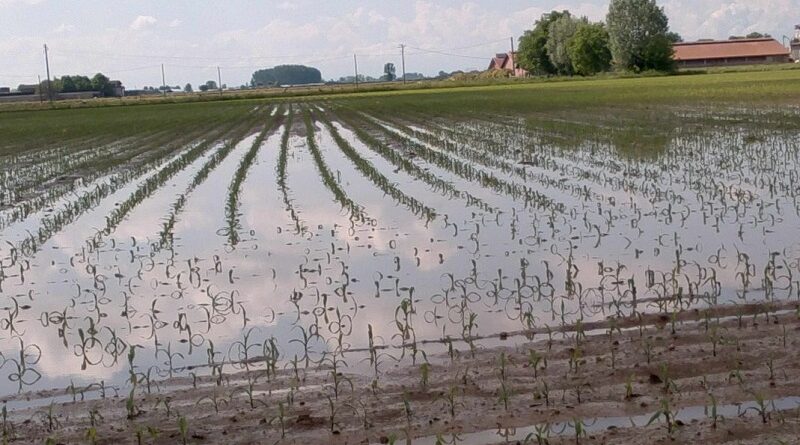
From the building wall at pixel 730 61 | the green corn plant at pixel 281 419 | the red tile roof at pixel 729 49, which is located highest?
the red tile roof at pixel 729 49

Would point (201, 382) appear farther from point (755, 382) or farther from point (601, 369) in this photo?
point (755, 382)

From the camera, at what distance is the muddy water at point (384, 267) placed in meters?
7.23

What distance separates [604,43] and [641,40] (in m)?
7.85

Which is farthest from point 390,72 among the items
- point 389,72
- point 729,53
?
point 729,53

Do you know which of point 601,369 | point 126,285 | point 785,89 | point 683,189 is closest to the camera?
point 601,369

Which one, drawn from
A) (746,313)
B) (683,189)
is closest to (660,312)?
(746,313)

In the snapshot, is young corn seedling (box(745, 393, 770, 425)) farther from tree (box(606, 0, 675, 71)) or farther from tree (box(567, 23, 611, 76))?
tree (box(567, 23, 611, 76))

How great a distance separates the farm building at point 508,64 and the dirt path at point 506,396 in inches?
4439

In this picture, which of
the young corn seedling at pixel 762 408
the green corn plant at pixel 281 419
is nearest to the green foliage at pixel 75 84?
the green corn plant at pixel 281 419

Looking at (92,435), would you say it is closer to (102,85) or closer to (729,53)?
(729,53)

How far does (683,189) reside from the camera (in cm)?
1333

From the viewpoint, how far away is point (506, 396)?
534 centimetres

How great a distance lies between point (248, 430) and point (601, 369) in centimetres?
212

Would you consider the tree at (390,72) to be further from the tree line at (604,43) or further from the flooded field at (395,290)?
the flooded field at (395,290)
